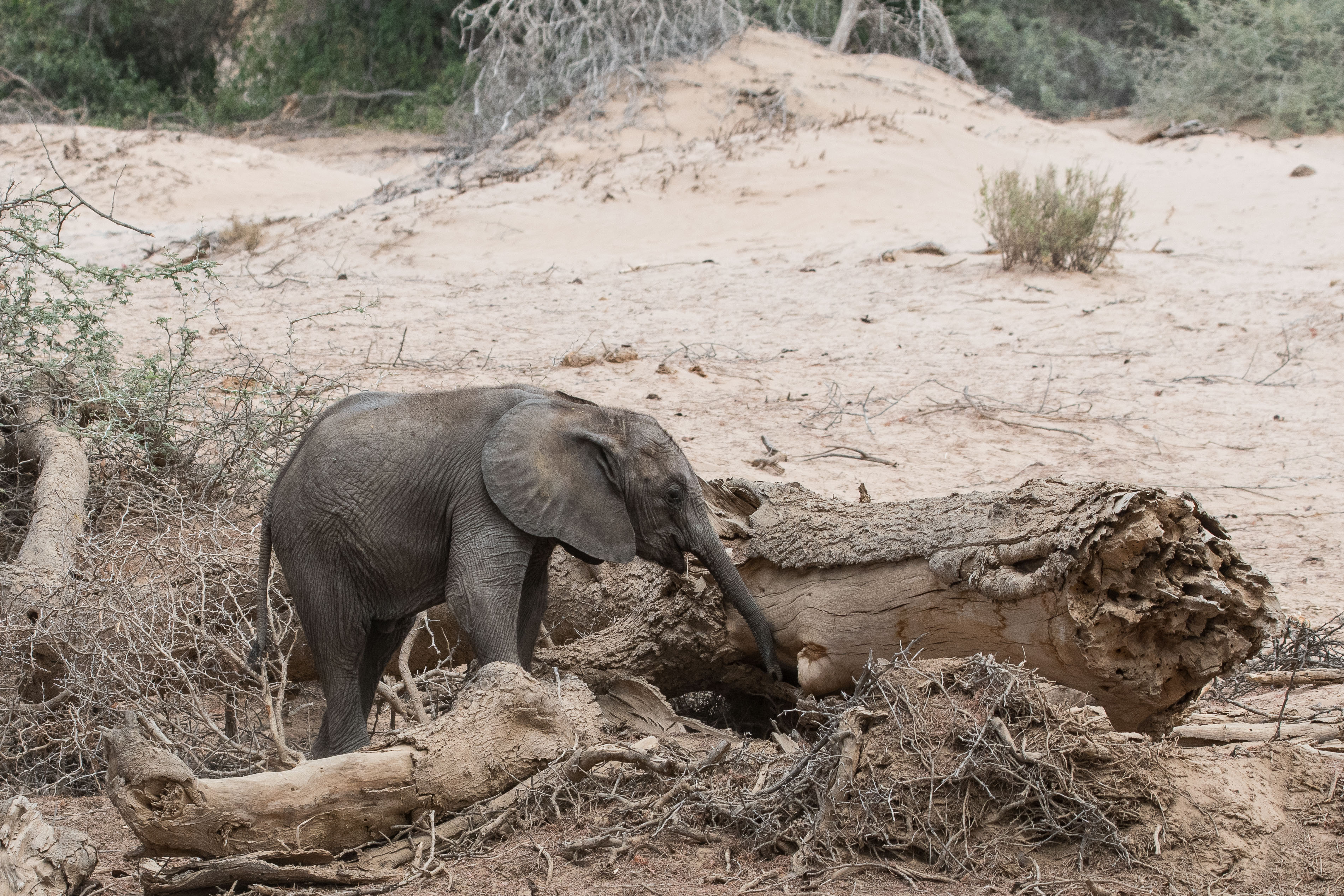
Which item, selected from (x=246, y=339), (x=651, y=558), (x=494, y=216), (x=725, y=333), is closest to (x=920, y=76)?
(x=494, y=216)

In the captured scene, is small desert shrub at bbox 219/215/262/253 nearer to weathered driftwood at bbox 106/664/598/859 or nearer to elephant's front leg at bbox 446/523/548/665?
elephant's front leg at bbox 446/523/548/665

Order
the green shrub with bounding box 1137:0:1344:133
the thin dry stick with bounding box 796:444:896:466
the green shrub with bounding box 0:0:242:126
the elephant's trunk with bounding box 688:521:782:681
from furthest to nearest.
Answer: the green shrub with bounding box 0:0:242:126 < the green shrub with bounding box 1137:0:1344:133 < the thin dry stick with bounding box 796:444:896:466 < the elephant's trunk with bounding box 688:521:782:681

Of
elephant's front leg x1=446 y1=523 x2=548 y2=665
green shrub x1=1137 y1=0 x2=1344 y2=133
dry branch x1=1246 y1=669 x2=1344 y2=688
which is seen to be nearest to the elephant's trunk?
elephant's front leg x1=446 y1=523 x2=548 y2=665

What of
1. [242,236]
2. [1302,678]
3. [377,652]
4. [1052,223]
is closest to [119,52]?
[242,236]

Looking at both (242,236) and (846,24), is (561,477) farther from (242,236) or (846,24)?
(846,24)

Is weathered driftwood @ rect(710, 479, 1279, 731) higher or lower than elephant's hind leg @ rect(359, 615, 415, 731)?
higher

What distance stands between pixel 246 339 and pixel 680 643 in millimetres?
6105

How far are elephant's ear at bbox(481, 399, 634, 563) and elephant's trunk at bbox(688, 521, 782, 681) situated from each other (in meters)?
0.29

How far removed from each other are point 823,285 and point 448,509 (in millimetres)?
7923

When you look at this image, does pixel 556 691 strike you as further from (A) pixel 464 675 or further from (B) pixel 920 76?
(B) pixel 920 76

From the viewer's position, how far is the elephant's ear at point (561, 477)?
4215mm

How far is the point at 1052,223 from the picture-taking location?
11336mm

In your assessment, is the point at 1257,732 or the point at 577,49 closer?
the point at 1257,732

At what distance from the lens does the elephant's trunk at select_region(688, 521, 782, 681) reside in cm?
460
